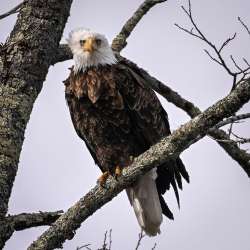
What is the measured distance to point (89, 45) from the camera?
5.31 meters

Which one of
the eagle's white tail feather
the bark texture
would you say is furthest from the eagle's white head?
the eagle's white tail feather

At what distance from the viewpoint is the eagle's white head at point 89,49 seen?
516cm

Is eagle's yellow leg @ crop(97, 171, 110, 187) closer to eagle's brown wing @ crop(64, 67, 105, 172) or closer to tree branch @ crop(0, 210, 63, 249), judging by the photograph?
tree branch @ crop(0, 210, 63, 249)

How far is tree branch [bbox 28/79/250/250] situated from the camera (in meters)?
3.04

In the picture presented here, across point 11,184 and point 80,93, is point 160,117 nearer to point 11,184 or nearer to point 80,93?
point 80,93

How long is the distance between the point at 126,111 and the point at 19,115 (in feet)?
4.14

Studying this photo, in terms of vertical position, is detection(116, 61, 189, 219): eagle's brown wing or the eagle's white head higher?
the eagle's white head

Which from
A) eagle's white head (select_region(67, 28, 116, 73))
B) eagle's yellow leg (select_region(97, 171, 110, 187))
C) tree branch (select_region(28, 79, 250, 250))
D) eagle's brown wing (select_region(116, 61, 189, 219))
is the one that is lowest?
tree branch (select_region(28, 79, 250, 250))

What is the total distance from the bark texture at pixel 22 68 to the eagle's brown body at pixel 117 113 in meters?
0.78

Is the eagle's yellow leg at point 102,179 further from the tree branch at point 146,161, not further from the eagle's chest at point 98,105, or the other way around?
the eagle's chest at point 98,105

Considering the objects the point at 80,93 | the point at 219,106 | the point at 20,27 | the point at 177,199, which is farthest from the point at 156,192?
the point at 219,106

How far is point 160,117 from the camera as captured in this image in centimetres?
510

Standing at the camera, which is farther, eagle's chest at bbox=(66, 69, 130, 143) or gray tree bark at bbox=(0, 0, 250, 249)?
eagle's chest at bbox=(66, 69, 130, 143)

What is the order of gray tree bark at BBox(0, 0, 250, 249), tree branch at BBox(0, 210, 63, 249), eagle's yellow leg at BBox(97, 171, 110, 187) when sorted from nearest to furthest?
gray tree bark at BBox(0, 0, 250, 249), tree branch at BBox(0, 210, 63, 249), eagle's yellow leg at BBox(97, 171, 110, 187)
